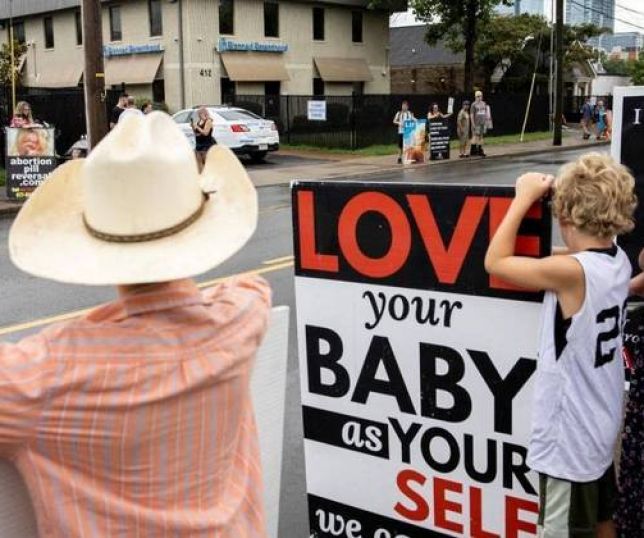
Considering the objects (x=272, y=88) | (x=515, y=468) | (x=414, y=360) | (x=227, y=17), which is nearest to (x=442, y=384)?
(x=414, y=360)

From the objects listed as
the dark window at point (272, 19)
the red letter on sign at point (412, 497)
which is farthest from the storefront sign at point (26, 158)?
the dark window at point (272, 19)

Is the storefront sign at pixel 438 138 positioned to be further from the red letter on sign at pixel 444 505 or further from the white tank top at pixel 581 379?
the white tank top at pixel 581 379

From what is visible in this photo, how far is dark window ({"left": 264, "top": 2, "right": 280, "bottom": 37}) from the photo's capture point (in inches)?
1554

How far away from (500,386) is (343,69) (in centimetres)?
4127

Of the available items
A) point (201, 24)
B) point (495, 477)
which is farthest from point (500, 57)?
point (495, 477)

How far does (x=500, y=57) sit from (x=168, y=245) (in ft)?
176

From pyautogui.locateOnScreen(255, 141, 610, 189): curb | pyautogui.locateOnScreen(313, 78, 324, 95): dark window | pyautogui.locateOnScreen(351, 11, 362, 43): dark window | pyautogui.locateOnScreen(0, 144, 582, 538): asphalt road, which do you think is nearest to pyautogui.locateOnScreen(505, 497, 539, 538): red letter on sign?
pyautogui.locateOnScreen(0, 144, 582, 538): asphalt road

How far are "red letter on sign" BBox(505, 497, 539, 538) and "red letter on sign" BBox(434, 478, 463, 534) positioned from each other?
164mm

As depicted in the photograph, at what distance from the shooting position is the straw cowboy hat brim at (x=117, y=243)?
1.56 meters

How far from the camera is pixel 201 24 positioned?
36406 millimetres

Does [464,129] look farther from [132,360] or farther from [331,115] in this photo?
[132,360]

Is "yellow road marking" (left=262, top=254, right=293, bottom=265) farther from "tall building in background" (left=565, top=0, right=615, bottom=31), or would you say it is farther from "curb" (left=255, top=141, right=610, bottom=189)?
"tall building in background" (left=565, top=0, right=615, bottom=31)

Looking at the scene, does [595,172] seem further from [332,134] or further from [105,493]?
[332,134]

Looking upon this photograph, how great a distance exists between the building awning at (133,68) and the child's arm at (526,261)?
3650cm
